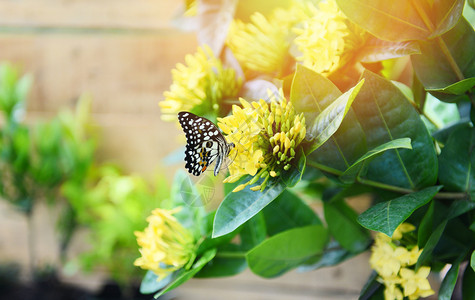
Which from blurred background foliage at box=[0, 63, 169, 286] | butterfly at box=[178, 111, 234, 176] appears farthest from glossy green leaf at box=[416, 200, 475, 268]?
blurred background foliage at box=[0, 63, 169, 286]

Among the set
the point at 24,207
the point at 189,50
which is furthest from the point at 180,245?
the point at 24,207

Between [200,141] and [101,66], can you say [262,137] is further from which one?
[101,66]

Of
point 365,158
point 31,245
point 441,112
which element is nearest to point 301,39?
point 365,158

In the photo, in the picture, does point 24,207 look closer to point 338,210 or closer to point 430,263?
point 338,210

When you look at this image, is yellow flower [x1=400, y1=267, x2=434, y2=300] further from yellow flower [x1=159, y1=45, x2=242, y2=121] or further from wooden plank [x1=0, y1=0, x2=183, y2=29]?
wooden plank [x1=0, y1=0, x2=183, y2=29]

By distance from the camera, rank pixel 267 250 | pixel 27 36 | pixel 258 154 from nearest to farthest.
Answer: pixel 258 154, pixel 267 250, pixel 27 36
